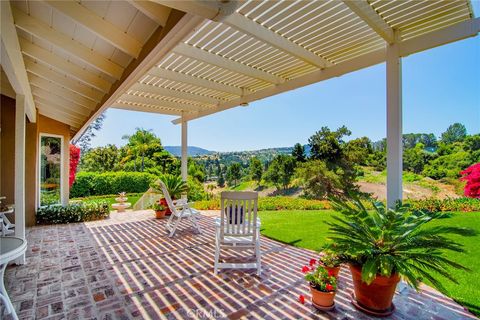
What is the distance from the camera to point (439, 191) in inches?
348

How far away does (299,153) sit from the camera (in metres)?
12.4

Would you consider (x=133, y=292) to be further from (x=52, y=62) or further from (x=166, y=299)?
(x=52, y=62)

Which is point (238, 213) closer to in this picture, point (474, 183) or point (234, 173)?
point (474, 183)

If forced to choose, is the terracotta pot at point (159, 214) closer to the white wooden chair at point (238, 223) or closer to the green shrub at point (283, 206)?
the green shrub at point (283, 206)

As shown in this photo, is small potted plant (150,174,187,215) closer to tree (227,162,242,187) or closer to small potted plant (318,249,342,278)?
small potted plant (318,249,342,278)

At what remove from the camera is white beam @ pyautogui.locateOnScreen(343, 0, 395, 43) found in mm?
2408

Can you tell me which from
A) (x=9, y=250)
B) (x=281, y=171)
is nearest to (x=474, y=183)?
(x=9, y=250)

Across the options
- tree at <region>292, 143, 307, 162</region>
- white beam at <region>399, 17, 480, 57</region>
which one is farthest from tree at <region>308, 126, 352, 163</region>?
white beam at <region>399, 17, 480, 57</region>

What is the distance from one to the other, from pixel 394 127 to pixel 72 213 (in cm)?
713

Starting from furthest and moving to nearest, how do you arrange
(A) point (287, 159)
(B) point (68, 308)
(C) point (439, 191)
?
(A) point (287, 159) → (C) point (439, 191) → (B) point (68, 308)

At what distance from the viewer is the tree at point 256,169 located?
14296mm

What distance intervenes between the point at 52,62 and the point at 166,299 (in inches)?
121

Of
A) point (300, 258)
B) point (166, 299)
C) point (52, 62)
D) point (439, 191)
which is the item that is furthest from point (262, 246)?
point (439, 191)

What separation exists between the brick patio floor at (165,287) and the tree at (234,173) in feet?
37.7
